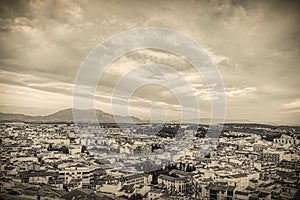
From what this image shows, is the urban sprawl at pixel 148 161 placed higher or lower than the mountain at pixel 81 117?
lower

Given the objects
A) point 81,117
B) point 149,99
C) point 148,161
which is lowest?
point 148,161

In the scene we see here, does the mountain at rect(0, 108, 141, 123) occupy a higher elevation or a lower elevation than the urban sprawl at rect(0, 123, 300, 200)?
higher

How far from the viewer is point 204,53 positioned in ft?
12.0

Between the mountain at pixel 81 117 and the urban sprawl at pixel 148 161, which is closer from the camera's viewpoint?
the urban sprawl at pixel 148 161


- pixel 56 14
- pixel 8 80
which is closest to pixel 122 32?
pixel 56 14

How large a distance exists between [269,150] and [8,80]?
3.18 meters

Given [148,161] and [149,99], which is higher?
[149,99]

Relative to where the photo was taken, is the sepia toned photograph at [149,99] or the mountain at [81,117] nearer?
the sepia toned photograph at [149,99]

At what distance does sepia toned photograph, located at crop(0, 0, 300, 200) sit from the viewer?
3367 mm

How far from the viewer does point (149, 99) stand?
12.8 ft

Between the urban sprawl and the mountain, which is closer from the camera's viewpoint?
the urban sprawl

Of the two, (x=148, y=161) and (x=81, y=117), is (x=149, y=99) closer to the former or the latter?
(x=148, y=161)

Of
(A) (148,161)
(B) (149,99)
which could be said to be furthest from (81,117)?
(A) (148,161)

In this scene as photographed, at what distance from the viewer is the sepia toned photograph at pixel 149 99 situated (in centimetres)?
337
